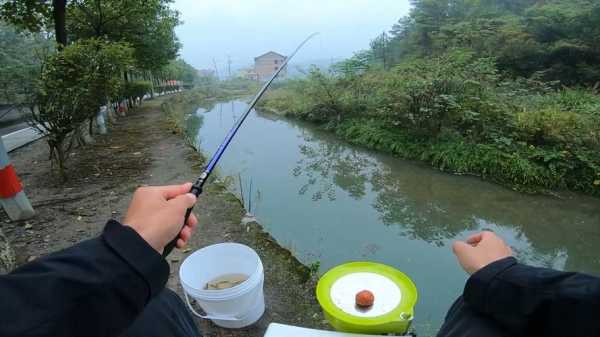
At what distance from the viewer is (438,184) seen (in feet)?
22.0

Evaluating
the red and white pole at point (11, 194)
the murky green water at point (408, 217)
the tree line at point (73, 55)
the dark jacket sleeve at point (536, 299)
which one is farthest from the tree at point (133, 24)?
the dark jacket sleeve at point (536, 299)

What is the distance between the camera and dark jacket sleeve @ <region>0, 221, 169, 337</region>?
1.88ft

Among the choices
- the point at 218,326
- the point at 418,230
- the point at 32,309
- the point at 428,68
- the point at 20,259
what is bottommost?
the point at 418,230

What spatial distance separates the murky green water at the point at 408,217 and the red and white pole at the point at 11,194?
9.46 ft

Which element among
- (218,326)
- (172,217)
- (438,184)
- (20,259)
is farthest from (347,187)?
(172,217)

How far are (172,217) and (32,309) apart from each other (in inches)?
13.8

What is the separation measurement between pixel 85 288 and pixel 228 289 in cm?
152

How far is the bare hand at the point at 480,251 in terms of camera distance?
3.61 feet

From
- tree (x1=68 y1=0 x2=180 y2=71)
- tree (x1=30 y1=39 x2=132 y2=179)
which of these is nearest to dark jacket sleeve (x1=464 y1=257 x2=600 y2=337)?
tree (x1=30 y1=39 x2=132 y2=179)

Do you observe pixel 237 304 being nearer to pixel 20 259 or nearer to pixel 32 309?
pixel 32 309

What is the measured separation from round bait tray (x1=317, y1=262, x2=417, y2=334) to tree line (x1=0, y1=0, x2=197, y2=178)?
16.7 feet

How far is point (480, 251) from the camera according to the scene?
114cm

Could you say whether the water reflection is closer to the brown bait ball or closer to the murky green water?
the murky green water

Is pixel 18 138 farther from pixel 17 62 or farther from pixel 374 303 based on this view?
pixel 374 303
